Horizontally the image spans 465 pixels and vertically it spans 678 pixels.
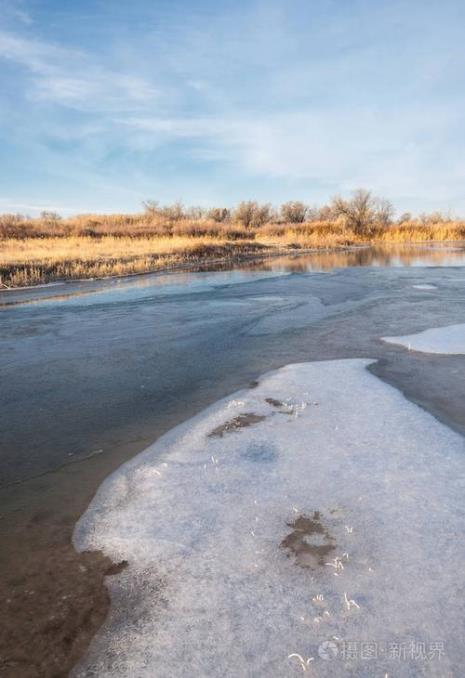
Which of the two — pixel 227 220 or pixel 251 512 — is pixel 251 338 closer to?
pixel 251 512

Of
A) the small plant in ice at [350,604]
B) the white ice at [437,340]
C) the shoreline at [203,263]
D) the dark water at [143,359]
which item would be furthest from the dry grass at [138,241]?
the small plant in ice at [350,604]

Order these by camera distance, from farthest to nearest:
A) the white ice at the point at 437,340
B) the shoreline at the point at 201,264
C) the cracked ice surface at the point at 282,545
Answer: the shoreline at the point at 201,264 → the white ice at the point at 437,340 → the cracked ice surface at the point at 282,545

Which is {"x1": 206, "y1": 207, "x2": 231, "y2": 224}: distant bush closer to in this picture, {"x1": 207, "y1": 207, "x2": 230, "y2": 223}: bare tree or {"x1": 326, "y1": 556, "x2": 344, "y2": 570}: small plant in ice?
{"x1": 207, "y1": 207, "x2": 230, "y2": 223}: bare tree

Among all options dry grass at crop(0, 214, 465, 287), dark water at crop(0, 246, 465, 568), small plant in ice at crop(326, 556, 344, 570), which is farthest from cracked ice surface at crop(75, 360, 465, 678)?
dry grass at crop(0, 214, 465, 287)

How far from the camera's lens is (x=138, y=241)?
30016 millimetres

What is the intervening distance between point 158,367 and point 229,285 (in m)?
9.31

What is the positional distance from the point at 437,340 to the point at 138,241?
25.4 m

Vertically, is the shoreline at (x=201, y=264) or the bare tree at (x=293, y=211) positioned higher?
A: the bare tree at (x=293, y=211)

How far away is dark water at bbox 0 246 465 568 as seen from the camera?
144 inches

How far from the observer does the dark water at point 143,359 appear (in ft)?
12.0

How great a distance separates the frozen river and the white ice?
0.26 metres

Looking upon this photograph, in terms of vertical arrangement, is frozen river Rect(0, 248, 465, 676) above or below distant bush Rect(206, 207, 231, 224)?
below

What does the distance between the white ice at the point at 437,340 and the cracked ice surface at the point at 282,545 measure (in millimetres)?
2652

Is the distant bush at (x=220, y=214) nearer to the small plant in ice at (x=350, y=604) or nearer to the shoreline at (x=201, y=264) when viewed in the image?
the shoreline at (x=201, y=264)
